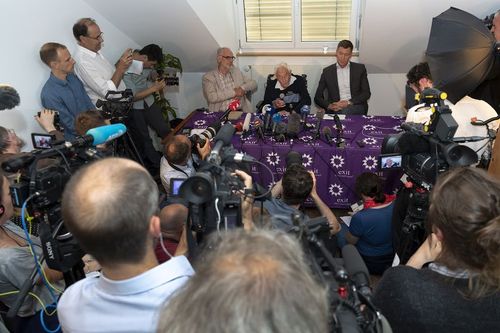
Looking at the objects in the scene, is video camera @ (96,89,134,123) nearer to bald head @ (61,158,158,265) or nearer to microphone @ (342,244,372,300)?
bald head @ (61,158,158,265)

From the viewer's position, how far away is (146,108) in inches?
166

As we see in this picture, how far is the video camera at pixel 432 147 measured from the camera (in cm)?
162

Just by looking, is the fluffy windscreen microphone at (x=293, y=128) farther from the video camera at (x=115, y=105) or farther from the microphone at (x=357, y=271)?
the microphone at (x=357, y=271)

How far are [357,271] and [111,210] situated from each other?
0.61 meters

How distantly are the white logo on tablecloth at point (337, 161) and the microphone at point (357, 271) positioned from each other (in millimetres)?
2133

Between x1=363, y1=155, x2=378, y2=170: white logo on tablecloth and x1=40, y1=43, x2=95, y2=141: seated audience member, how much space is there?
247cm

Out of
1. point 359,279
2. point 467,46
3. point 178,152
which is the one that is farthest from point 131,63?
point 359,279

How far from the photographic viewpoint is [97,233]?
0.90 metres

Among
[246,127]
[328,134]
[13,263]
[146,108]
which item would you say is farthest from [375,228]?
[146,108]

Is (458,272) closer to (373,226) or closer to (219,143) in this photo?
(219,143)

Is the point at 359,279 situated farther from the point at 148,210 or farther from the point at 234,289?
the point at 148,210

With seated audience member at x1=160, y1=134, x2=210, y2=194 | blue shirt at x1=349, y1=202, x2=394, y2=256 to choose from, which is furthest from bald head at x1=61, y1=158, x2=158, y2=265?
blue shirt at x1=349, y1=202, x2=394, y2=256

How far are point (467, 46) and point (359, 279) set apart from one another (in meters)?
2.22

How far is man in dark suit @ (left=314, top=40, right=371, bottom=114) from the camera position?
4301 mm
